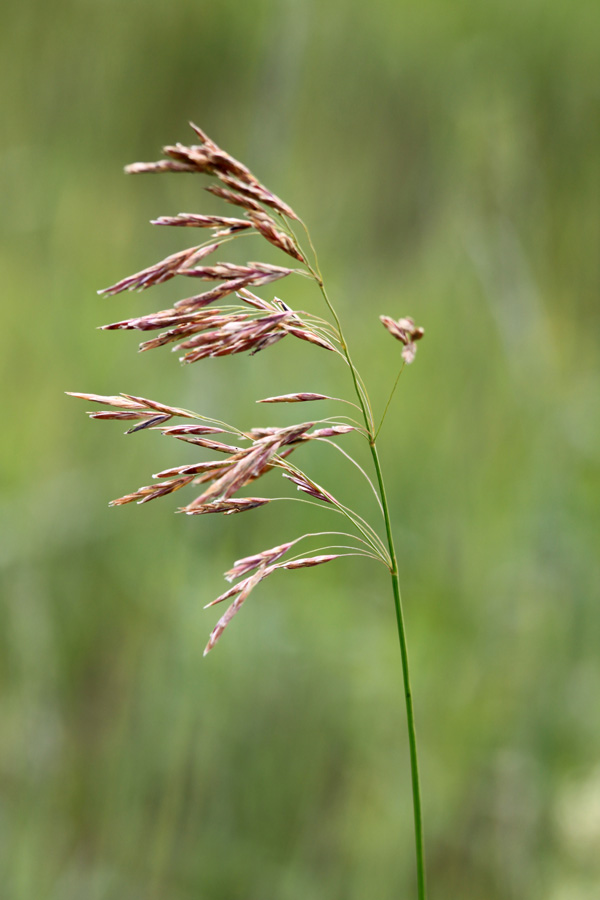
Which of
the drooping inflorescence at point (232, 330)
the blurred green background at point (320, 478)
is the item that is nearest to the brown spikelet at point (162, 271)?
the drooping inflorescence at point (232, 330)

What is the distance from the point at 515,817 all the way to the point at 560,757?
0.15 m

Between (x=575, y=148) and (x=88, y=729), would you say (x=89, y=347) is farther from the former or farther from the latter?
(x=575, y=148)

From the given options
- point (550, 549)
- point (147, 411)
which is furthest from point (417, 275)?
point (147, 411)

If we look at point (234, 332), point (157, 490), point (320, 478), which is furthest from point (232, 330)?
point (320, 478)

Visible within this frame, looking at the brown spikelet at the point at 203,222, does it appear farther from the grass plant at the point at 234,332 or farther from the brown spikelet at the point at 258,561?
the brown spikelet at the point at 258,561

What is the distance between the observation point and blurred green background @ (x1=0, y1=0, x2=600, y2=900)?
1.37 m

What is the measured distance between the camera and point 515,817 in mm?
1424

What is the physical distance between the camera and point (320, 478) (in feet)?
6.30

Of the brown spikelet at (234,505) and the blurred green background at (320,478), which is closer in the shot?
the brown spikelet at (234,505)

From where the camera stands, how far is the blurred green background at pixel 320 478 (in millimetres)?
1373

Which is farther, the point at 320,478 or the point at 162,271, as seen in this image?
the point at 320,478

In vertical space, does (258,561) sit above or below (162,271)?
below

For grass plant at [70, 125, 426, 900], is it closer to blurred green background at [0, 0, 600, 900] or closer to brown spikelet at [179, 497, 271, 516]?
brown spikelet at [179, 497, 271, 516]

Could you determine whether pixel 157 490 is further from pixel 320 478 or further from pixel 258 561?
pixel 320 478
